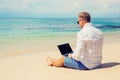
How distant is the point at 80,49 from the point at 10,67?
5.99ft

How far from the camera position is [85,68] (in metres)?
6.44

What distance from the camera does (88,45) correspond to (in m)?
6.21

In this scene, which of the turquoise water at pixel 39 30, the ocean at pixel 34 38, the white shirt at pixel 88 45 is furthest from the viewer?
the turquoise water at pixel 39 30

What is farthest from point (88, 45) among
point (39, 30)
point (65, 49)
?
point (39, 30)

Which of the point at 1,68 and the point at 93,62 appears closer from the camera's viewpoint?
the point at 93,62

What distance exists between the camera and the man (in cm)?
617

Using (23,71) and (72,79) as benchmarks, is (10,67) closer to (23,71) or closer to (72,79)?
(23,71)

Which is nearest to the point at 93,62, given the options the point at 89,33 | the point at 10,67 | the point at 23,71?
the point at 89,33

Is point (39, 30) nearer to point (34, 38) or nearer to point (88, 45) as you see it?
point (34, 38)

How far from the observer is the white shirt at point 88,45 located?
6.16 meters

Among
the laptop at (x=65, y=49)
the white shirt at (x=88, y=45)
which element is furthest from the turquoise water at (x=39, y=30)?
the white shirt at (x=88, y=45)

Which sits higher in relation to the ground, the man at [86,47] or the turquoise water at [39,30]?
the man at [86,47]

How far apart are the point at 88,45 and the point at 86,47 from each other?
0.06m

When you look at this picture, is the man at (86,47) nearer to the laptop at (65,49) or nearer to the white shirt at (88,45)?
the white shirt at (88,45)
